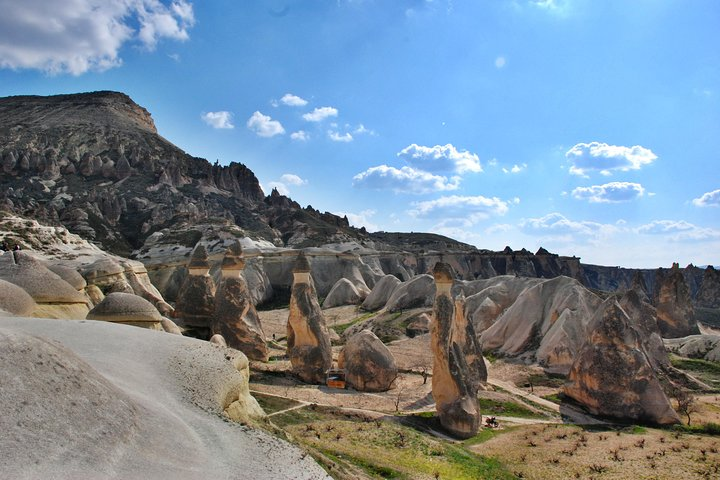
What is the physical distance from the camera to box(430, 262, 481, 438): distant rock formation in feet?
53.5

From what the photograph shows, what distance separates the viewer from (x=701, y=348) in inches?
1232

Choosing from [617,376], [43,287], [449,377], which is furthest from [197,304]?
[617,376]

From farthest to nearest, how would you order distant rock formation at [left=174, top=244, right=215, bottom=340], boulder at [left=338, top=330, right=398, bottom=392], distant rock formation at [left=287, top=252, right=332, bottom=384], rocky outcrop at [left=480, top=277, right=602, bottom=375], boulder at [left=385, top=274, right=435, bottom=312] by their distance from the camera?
boulder at [left=385, top=274, right=435, bottom=312] < rocky outcrop at [left=480, top=277, right=602, bottom=375] < distant rock formation at [left=174, top=244, right=215, bottom=340] < distant rock formation at [left=287, top=252, right=332, bottom=384] < boulder at [left=338, top=330, right=398, bottom=392]

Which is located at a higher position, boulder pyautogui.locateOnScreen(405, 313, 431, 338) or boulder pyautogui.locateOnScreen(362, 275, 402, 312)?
boulder pyautogui.locateOnScreen(362, 275, 402, 312)

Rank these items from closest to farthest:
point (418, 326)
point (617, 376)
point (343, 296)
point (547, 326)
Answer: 1. point (617, 376)
2. point (547, 326)
3. point (418, 326)
4. point (343, 296)

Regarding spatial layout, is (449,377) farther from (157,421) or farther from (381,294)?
(381,294)

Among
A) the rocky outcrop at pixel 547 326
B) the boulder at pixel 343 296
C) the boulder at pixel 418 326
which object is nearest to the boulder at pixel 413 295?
the boulder at pixel 418 326

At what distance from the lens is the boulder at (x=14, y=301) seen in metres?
12.9

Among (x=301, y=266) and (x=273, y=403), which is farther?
(x=301, y=266)

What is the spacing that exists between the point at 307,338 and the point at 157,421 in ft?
47.7

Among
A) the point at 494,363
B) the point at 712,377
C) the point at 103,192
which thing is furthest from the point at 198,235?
the point at 712,377

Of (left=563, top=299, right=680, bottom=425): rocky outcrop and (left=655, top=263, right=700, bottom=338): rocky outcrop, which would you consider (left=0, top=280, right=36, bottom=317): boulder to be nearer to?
(left=563, top=299, right=680, bottom=425): rocky outcrop

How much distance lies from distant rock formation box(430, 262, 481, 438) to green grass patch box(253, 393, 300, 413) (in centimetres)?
452

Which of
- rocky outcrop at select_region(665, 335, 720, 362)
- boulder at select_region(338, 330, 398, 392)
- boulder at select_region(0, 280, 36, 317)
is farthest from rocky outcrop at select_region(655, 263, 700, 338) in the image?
boulder at select_region(0, 280, 36, 317)
